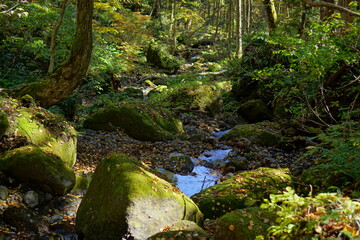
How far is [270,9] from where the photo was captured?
1442cm

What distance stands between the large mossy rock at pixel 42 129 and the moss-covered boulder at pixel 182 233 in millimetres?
3327

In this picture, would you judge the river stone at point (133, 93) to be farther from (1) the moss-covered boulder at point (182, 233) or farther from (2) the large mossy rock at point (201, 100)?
(1) the moss-covered boulder at point (182, 233)

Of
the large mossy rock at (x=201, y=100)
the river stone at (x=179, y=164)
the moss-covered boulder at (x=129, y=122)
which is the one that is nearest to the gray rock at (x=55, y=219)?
the river stone at (x=179, y=164)

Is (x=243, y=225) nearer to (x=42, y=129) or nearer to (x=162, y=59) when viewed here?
(x=42, y=129)

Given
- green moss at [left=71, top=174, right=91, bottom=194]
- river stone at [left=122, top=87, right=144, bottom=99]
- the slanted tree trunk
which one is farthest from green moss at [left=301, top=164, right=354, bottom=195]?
river stone at [left=122, top=87, right=144, bottom=99]

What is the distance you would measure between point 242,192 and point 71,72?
5104 mm

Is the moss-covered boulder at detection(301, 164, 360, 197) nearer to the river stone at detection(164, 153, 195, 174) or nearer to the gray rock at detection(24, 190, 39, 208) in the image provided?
the river stone at detection(164, 153, 195, 174)

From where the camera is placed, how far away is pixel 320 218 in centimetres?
163

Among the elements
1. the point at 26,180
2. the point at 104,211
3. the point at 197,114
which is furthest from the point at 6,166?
the point at 197,114

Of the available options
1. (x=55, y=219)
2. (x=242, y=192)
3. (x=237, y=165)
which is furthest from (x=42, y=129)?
(x=237, y=165)

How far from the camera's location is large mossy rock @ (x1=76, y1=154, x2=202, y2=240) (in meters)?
3.61

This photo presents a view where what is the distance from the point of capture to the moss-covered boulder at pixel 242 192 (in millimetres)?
4824

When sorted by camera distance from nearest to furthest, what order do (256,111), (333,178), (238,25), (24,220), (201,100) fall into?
(24,220), (333,178), (256,111), (201,100), (238,25)

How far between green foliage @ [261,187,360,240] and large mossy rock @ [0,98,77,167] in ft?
16.5
